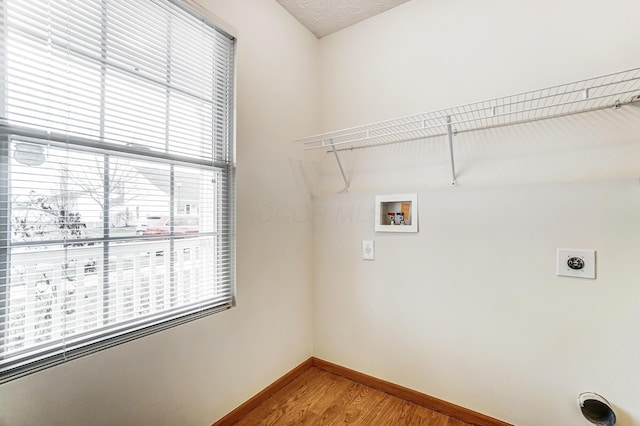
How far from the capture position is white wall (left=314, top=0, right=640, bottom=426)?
4.42 feet

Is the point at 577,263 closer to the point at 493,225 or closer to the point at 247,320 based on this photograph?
the point at 493,225

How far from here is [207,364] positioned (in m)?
1.51

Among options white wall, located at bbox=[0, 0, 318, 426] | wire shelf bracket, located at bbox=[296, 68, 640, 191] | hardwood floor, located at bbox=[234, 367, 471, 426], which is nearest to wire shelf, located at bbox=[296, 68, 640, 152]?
wire shelf bracket, located at bbox=[296, 68, 640, 191]

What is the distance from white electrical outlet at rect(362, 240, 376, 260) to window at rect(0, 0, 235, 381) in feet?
3.12

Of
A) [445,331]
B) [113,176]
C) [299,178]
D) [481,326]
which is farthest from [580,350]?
[113,176]

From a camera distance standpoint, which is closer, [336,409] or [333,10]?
[336,409]

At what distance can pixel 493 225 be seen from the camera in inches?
62.6

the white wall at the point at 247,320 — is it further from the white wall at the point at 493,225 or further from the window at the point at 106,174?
the white wall at the point at 493,225

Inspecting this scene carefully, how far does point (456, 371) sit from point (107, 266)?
1.94m

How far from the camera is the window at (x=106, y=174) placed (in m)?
0.97

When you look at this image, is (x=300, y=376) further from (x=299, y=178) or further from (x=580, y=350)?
(x=580, y=350)

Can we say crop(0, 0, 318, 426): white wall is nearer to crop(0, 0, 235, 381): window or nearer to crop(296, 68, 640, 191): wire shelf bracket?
crop(0, 0, 235, 381): window

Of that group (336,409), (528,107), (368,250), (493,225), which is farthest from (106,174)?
(528,107)

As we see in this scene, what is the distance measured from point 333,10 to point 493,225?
6.06 ft
